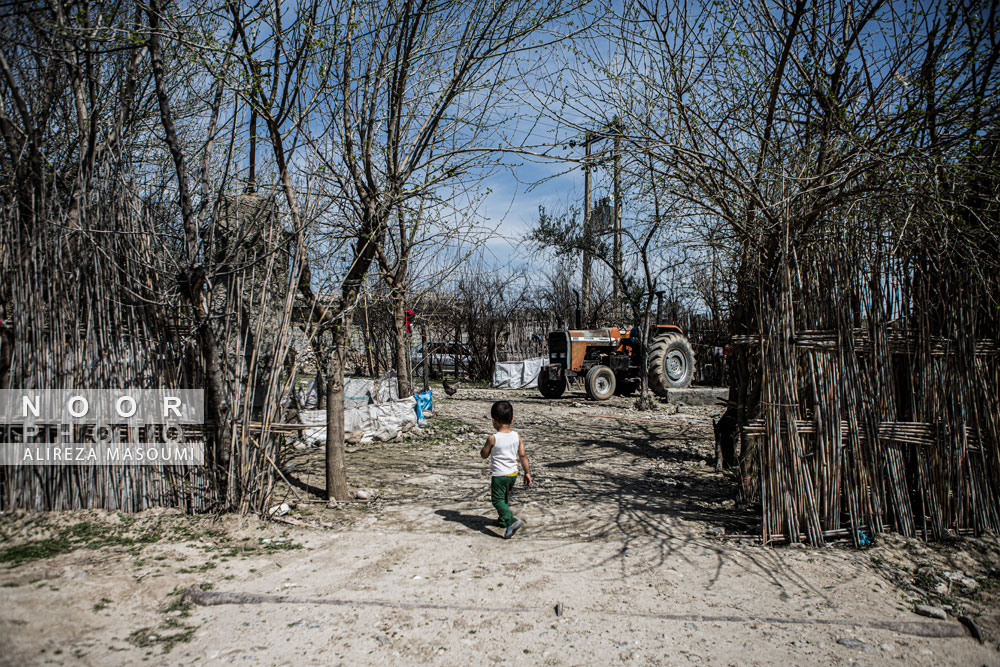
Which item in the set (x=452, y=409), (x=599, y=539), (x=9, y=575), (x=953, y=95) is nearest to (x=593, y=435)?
(x=452, y=409)

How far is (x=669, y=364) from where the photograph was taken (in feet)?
50.7

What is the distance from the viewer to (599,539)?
445 centimetres

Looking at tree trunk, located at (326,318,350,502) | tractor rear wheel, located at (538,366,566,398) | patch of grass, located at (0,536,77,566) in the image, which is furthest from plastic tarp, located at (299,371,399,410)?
patch of grass, located at (0,536,77,566)

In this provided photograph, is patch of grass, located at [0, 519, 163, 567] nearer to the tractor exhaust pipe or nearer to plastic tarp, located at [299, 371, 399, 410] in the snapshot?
plastic tarp, located at [299, 371, 399, 410]

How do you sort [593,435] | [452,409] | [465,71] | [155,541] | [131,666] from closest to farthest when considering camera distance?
[131,666], [155,541], [465,71], [593,435], [452,409]

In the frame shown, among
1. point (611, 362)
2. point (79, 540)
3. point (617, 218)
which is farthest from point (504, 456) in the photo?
point (617, 218)

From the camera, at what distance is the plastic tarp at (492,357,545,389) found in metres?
20.0

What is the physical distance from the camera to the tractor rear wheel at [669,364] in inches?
570

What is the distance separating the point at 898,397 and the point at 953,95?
207 centimetres

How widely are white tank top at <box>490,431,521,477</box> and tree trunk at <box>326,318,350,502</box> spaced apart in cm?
152

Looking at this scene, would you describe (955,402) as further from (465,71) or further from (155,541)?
(155,541)

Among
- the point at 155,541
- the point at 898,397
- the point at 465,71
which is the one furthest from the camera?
the point at 465,71

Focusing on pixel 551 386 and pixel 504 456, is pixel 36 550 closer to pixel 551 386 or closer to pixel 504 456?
pixel 504 456

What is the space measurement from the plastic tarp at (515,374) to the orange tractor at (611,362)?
14.1 feet
